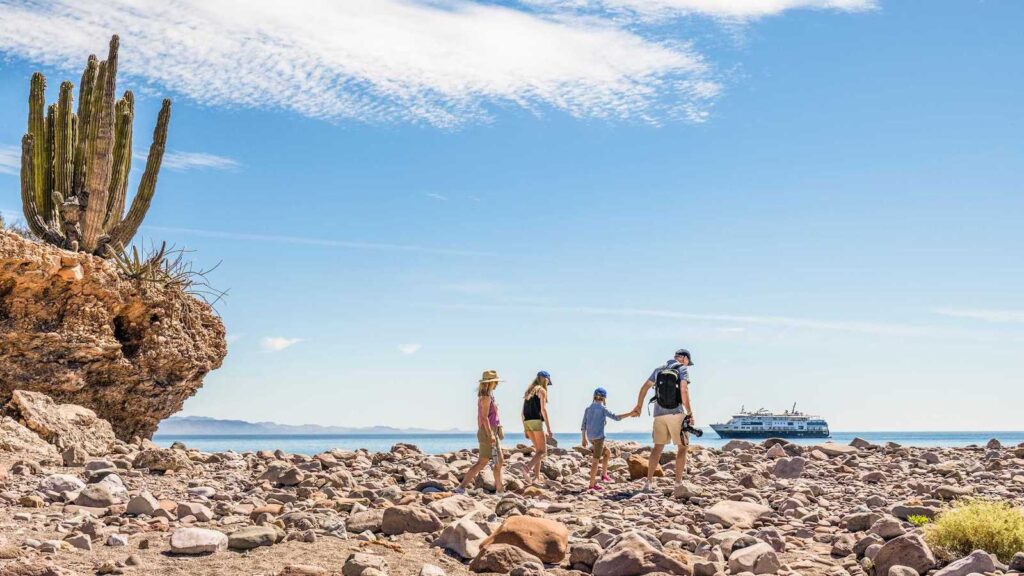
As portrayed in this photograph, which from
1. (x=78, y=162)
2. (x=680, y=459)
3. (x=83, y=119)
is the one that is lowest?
(x=680, y=459)

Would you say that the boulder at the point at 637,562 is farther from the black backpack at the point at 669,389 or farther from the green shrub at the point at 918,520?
the black backpack at the point at 669,389

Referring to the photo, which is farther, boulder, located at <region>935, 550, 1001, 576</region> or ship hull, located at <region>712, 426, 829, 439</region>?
ship hull, located at <region>712, 426, 829, 439</region>

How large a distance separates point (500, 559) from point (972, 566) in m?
3.89

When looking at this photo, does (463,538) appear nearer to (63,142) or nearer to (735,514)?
(735,514)

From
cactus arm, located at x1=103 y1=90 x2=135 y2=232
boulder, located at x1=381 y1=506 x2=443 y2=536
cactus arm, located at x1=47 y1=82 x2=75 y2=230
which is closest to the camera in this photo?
boulder, located at x1=381 y1=506 x2=443 y2=536

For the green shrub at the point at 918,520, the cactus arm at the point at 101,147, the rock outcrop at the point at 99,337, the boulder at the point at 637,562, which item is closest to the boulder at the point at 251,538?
the boulder at the point at 637,562

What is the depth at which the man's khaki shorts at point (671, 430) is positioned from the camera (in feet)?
42.0

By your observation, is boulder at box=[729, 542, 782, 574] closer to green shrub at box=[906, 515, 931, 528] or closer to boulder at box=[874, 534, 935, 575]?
boulder at box=[874, 534, 935, 575]

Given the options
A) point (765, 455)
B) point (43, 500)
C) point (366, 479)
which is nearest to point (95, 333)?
point (366, 479)

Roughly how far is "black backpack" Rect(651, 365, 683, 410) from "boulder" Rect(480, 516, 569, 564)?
471cm

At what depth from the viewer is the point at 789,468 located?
15.8 metres

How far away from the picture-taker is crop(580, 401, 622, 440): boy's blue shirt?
14.2 m

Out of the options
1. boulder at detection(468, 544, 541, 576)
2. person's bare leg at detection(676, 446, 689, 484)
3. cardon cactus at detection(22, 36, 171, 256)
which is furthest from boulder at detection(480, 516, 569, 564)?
cardon cactus at detection(22, 36, 171, 256)

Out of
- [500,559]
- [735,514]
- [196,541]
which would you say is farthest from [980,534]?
[196,541]
